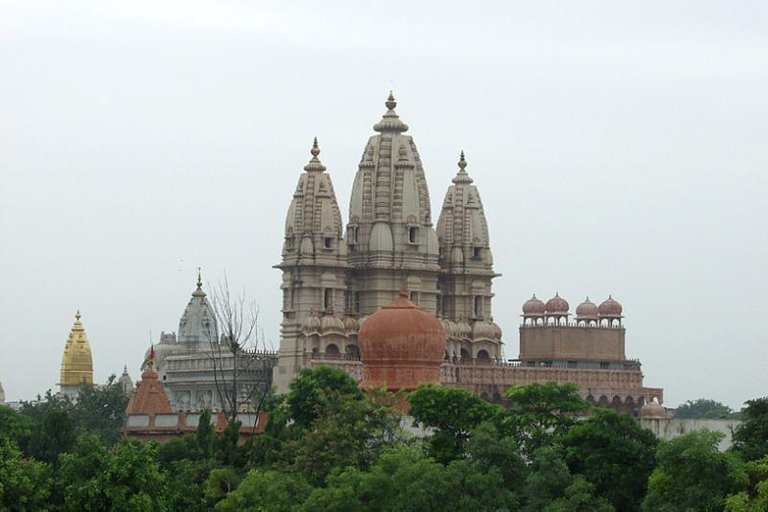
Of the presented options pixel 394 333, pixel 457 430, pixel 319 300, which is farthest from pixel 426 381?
Answer: pixel 319 300

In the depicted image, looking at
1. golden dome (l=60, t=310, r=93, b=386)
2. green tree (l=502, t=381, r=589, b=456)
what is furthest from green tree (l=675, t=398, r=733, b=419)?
green tree (l=502, t=381, r=589, b=456)

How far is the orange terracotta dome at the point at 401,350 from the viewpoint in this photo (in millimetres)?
66625

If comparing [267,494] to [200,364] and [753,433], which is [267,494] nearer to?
[753,433]

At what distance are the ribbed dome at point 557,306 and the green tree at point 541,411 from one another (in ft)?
152

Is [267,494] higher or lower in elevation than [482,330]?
lower

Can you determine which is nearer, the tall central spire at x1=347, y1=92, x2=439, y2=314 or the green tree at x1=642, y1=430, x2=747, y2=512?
the green tree at x1=642, y1=430, x2=747, y2=512

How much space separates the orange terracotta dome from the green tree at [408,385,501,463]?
7.41 m

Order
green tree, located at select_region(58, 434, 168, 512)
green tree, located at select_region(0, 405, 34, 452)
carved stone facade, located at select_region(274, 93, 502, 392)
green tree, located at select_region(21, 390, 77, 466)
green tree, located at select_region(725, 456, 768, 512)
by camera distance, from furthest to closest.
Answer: carved stone facade, located at select_region(274, 93, 502, 392) → green tree, located at select_region(0, 405, 34, 452) → green tree, located at select_region(21, 390, 77, 466) → green tree, located at select_region(58, 434, 168, 512) → green tree, located at select_region(725, 456, 768, 512)

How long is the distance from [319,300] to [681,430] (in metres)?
43.1

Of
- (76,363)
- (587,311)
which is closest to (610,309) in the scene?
(587,311)

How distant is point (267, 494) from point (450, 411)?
26.3 feet

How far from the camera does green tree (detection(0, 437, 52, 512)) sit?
47469mm

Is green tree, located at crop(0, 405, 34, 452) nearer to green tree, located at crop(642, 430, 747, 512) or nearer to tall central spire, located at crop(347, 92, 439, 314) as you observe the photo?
green tree, located at crop(642, 430, 747, 512)

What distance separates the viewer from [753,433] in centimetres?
4816
